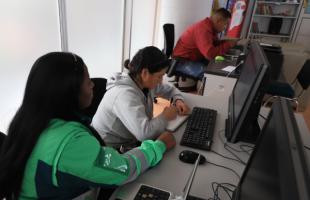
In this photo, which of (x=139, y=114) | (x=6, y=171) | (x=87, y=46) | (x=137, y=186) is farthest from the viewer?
(x=87, y=46)

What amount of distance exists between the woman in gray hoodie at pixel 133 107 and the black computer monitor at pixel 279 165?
57 cm

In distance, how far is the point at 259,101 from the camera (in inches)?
38.1

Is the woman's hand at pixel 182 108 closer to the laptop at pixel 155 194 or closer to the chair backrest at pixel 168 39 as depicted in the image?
the laptop at pixel 155 194

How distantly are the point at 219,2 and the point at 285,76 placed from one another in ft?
8.08

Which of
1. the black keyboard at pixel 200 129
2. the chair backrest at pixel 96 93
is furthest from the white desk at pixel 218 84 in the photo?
the chair backrest at pixel 96 93

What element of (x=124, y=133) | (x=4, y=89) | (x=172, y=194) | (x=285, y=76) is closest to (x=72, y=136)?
(x=172, y=194)

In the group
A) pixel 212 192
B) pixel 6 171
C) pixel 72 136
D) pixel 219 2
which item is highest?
pixel 219 2

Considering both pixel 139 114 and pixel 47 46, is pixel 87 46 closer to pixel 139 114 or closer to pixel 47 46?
pixel 47 46

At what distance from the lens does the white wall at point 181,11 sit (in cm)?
411

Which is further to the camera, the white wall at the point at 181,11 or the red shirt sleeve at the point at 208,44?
the white wall at the point at 181,11

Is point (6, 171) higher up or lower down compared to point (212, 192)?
higher up

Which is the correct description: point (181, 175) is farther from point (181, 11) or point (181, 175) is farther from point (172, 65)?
point (181, 11)

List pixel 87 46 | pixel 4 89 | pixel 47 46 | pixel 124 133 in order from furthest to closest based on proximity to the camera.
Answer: pixel 87 46
pixel 47 46
pixel 4 89
pixel 124 133

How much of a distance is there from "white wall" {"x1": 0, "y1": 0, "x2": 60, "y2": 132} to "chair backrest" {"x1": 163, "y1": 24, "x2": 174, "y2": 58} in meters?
1.53
